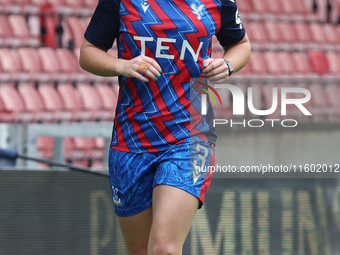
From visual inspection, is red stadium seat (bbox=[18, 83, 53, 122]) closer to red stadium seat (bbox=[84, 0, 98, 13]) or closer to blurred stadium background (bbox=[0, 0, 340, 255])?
red stadium seat (bbox=[84, 0, 98, 13])

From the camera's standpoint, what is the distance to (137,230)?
4.79ft

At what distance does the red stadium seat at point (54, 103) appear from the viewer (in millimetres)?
6219

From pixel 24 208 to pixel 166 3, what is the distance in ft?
4.64

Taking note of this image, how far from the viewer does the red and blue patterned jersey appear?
1.38m

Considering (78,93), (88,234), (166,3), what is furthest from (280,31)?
(166,3)

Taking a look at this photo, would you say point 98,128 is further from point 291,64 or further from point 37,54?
point 291,64

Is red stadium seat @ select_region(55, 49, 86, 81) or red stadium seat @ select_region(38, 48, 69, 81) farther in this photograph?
red stadium seat @ select_region(55, 49, 86, 81)

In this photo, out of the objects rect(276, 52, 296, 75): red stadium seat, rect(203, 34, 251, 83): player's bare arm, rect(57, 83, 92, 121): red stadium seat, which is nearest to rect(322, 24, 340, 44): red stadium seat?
rect(276, 52, 296, 75): red stadium seat

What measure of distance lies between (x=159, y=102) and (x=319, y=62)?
23.1 feet

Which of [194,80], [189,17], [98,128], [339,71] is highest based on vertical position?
[189,17]

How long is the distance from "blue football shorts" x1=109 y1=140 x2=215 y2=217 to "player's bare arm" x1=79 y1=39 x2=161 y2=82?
242mm

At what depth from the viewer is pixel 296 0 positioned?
870 cm

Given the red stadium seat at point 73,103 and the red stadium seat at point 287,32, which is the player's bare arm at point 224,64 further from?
the red stadium seat at point 287,32

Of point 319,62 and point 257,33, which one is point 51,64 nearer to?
point 257,33
